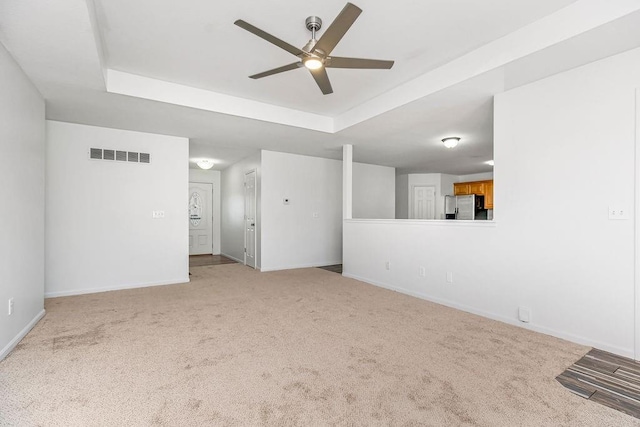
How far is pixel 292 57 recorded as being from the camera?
313cm

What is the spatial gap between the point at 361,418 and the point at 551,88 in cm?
322

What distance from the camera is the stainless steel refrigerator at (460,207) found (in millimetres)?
9328

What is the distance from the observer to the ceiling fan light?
2445 mm

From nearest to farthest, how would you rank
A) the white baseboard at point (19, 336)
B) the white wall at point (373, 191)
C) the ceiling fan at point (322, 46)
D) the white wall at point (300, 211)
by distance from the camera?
the ceiling fan at point (322, 46)
the white baseboard at point (19, 336)
the white wall at point (300, 211)
the white wall at point (373, 191)

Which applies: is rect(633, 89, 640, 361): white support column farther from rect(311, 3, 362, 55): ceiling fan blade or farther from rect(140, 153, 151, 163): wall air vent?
rect(140, 153, 151, 163): wall air vent

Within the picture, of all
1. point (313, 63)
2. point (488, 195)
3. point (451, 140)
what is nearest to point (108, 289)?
point (313, 63)

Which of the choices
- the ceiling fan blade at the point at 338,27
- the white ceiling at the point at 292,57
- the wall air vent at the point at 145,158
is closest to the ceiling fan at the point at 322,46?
the ceiling fan blade at the point at 338,27

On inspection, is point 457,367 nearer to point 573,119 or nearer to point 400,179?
point 573,119

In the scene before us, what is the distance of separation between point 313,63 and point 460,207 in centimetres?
840

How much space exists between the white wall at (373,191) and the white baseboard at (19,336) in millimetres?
5777

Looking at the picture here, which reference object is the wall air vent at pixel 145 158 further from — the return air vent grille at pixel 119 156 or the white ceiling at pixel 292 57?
the white ceiling at pixel 292 57

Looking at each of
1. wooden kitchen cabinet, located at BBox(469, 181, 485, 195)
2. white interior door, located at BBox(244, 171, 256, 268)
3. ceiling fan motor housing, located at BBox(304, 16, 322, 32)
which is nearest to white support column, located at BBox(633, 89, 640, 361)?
ceiling fan motor housing, located at BBox(304, 16, 322, 32)

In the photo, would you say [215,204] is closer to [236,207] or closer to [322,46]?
[236,207]

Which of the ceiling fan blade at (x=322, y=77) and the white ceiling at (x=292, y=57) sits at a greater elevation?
the white ceiling at (x=292, y=57)
